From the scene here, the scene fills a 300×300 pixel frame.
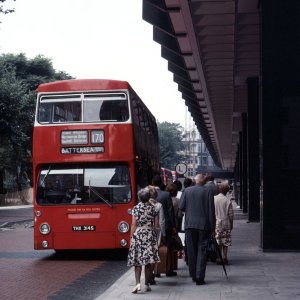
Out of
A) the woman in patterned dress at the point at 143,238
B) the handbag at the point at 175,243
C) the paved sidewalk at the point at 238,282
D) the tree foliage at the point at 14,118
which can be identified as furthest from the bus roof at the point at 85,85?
the tree foliage at the point at 14,118

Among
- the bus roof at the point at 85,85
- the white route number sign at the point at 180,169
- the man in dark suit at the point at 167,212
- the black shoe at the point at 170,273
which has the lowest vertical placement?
the black shoe at the point at 170,273

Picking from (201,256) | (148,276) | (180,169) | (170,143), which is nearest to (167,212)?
(201,256)

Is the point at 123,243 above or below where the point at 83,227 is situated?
below

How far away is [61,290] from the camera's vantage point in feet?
33.7

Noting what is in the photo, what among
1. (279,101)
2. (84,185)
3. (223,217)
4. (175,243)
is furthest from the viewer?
(84,185)

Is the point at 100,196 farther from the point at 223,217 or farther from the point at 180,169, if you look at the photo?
the point at 180,169

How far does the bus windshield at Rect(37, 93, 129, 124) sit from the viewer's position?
48.9ft

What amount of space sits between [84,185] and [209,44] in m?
6.87

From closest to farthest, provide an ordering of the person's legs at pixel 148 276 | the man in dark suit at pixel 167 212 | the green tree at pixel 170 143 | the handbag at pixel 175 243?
the person's legs at pixel 148 276
the man in dark suit at pixel 167 212
the handbag at pixel 175 243
the green tree at pixel 170 143

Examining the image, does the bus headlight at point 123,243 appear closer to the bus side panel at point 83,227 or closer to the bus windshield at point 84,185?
the bus side panel at point 83,227

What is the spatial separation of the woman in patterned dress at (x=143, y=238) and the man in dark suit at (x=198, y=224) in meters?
0.81

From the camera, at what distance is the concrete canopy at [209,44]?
635 inches

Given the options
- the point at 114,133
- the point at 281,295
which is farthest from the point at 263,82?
the point at 281,295

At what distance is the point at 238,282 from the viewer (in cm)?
1056
